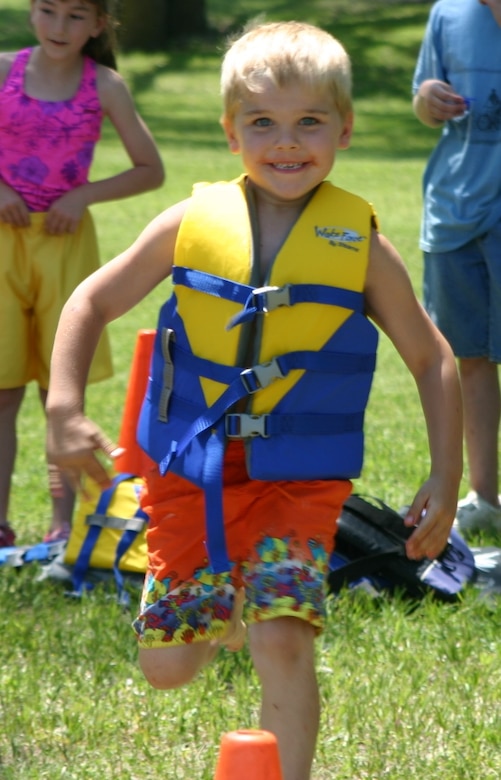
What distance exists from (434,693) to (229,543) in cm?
95

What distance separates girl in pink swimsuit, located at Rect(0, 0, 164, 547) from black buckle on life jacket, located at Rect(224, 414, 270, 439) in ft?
6.84

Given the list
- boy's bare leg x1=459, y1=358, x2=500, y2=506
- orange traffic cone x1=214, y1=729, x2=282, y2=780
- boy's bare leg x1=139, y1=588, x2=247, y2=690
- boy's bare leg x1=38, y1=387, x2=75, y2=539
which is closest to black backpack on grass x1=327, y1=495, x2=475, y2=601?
boy's bare leg x1=459, y1=358, x2=500, y2=506

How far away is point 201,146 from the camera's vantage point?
18.8 meters

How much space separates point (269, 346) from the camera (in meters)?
3.23

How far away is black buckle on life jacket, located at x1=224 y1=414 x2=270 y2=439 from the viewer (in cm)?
321

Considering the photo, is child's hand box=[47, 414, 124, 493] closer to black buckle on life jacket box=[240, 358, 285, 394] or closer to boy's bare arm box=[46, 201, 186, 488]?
boy's bare arm box=[46, 201, 186, 488]

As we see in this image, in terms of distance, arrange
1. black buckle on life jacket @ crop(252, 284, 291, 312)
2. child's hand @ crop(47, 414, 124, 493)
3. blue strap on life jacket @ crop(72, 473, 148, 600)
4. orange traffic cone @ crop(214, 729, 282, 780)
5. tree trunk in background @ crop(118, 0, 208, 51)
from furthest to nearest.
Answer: tree trunk in background @ crop(118, 0, 208, 51) → blue strap on life jacket @ crop(72, 473, 148, 600) → black buckle on life jacket @ crop(252, 284, 291, 312) → child's hand @ crop(47, 414, 124, 493) → orange traffic cone @ crop(214, 729, 282, 780)

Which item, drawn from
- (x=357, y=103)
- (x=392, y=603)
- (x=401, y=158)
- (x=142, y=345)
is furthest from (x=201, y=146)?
(x=392, y=603)

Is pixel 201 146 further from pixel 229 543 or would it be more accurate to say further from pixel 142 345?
pixel 229 543

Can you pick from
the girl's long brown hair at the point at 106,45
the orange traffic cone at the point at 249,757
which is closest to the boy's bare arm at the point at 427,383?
the orange traffic cone at the point at 249,757

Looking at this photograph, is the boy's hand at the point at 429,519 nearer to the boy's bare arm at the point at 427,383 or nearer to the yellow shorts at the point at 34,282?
the boy's bare arm at the point at 427,383

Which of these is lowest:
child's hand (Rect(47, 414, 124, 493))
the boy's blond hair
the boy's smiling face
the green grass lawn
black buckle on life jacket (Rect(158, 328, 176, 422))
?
the green grass lawn

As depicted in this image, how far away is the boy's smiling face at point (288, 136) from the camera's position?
3248 mm

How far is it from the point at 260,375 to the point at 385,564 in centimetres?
161
